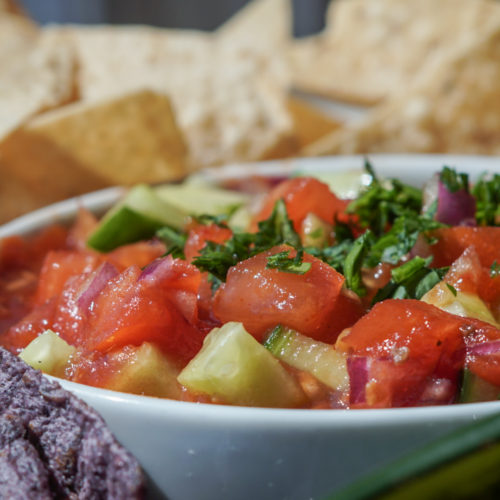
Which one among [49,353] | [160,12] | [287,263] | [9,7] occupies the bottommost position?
[160,12]

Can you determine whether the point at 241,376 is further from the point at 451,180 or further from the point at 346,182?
the point at 346,182

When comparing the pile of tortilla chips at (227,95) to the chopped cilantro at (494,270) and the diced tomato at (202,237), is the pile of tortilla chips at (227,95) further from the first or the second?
the chopped cilantro at (494,270)

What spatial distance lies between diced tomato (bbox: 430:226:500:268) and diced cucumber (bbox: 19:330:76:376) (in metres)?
0.65

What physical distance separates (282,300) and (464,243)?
1.23ft

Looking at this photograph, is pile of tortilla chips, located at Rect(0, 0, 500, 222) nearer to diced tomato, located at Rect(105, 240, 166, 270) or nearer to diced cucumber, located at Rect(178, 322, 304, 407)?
diced tomato, located at Rect(105, 240, 166, 270)

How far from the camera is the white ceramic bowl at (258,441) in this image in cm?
85

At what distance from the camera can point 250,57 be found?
2635 millimetres

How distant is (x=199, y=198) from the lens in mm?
1801

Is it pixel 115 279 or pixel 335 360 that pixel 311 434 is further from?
pixel 115 279

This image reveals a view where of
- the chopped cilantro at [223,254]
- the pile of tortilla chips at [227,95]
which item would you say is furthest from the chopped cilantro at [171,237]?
the pile of tortilla chips at [227,95]

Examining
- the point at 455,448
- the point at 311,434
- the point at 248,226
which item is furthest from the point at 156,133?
the point at 455,448

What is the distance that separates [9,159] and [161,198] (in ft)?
1.64

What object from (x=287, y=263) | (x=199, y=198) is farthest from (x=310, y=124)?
(x=287, y=263)

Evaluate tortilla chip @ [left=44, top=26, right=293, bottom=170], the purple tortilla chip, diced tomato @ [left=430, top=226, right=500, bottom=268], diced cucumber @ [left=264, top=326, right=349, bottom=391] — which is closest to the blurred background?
tortilla chip @ [left=44, top=26, right=293, bottom=170]
